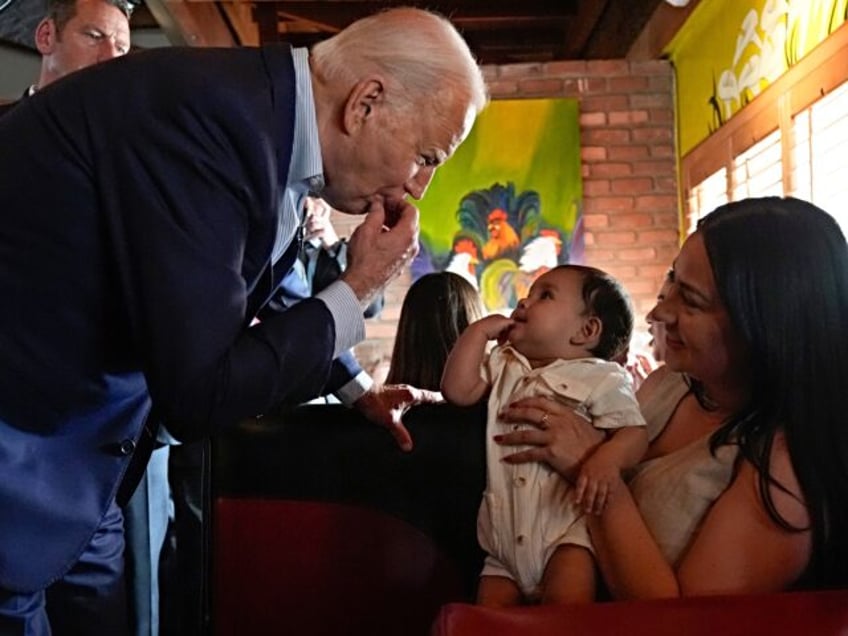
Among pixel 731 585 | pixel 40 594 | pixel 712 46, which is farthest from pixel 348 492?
pixel 712 46

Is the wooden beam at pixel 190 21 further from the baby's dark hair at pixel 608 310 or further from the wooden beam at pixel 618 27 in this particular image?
the baby's dark hair at pixel 608 310

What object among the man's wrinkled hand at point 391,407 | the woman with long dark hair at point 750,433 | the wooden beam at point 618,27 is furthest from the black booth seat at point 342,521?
the wooden beam at point 618,27

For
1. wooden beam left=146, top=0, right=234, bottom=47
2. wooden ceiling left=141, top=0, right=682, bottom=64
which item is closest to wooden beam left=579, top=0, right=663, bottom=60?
wooden ceiling left=141, top=0, right=682, bottom=64

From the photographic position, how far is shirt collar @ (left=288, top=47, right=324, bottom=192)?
111 centimetres

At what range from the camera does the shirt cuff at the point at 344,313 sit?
3.69 ft

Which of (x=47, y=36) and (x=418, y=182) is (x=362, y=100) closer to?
(x=418, y=182)

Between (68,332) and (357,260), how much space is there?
1.14 ft

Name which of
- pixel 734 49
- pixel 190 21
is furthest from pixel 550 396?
pixel 190 21

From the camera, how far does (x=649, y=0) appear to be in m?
5.25

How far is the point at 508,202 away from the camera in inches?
213

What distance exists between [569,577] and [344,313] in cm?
48

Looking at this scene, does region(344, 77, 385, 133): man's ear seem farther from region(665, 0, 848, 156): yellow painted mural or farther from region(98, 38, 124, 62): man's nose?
region(665, 0, 848, 156): yellow painted mural

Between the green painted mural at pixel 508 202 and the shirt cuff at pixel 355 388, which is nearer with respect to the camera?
the shirt cuff at pixel 355 388

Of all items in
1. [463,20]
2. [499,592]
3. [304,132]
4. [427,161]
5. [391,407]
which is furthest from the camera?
[463,20]
